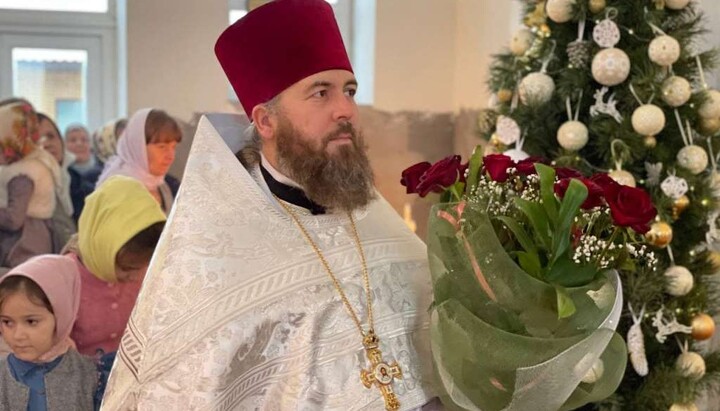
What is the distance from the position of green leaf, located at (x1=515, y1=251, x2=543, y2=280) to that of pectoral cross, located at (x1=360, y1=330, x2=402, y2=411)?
480 millimetres

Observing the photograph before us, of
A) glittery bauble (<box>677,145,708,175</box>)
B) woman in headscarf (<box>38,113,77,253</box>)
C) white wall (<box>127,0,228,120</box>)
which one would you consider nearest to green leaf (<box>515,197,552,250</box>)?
glittery bauble (<box>677,145,708,175</box>)

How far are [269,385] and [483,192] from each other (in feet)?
2.10

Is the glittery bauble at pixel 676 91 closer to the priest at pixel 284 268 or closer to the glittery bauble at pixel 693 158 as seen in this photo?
the glittery bauble at pixel 693 158

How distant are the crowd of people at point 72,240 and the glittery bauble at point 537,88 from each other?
1.38 metres

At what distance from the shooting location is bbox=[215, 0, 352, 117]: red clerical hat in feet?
7.68

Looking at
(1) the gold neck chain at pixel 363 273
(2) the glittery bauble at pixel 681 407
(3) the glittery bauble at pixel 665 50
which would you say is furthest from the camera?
(2) the glittery bauble at pixel 681 407

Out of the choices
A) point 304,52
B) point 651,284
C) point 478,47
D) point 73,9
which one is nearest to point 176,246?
point 304,52

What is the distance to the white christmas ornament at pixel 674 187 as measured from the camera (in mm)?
3111

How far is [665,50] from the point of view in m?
3.07

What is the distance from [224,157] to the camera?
2.28 m

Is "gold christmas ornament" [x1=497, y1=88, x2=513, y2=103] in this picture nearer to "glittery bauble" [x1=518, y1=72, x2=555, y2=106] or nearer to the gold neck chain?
"glittery bauble" [x1=518, y1=72, x2=555, y2=106]

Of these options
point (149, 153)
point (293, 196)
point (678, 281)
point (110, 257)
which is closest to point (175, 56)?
point (149, 153)

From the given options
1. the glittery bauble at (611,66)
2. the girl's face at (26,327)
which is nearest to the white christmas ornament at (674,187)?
the glittery bauble at (611,66)

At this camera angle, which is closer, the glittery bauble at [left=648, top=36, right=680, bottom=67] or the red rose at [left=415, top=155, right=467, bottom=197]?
the red rose at [left=415, top=155, right=467, bottom=197]
